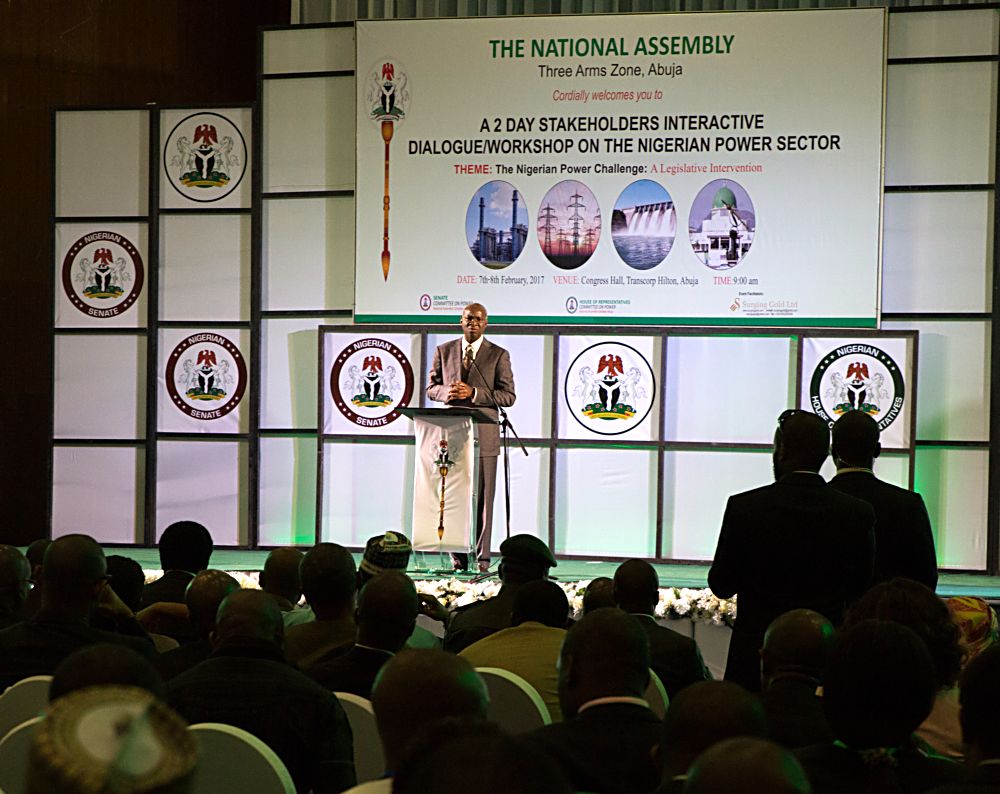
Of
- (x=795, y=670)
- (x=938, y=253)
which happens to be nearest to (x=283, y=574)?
(x=795, y=670)

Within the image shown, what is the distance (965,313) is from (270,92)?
16.7 feet

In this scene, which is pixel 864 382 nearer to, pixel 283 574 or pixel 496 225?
pixel 496 225

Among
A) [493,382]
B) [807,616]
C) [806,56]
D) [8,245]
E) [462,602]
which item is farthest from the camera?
[8,245]

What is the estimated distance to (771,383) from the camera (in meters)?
8.35

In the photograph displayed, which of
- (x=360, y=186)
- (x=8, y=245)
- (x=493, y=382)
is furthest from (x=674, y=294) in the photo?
(x=8, y=245)

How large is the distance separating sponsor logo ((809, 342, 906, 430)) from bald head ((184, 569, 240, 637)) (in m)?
5.61

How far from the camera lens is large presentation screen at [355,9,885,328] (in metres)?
8.19

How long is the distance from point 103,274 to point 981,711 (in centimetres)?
819

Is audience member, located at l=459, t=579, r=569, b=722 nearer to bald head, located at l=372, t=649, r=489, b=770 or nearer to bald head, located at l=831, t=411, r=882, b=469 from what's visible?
Result: bald head, located at l=831, t=411, r=882, b=469

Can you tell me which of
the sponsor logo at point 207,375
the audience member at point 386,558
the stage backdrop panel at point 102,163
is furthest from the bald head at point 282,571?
the stage backdrop panel at point 102,163

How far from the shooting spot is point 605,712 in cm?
218

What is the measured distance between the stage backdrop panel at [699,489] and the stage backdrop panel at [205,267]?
10.9 feet

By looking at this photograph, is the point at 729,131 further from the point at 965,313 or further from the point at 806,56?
the point at 965,313

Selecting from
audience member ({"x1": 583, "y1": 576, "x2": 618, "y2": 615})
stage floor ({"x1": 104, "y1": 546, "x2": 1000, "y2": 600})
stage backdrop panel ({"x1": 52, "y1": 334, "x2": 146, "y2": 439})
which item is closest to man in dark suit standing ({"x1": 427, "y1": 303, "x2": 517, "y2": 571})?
stage floor ({"x1": 104, "y1": 546, "x2": 1000, "y2": 600})
